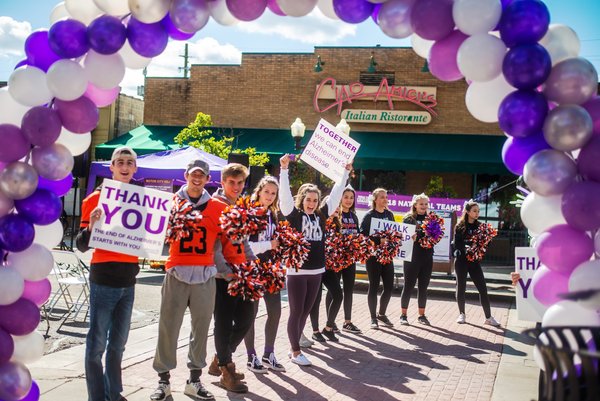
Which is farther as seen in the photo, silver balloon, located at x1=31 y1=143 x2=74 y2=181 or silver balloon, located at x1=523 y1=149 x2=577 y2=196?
silver balloon, located at x1=31 y1=143 x2=74 y2=181

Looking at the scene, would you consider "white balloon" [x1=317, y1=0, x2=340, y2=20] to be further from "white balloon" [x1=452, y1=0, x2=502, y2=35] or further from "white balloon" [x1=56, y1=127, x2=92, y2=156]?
"white balloon" [x1=56, y1=127, x2=92, y2=156]

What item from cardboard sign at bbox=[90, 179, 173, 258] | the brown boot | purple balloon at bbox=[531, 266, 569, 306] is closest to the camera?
purple balloon at bbox=[531, 266, 569, 306]

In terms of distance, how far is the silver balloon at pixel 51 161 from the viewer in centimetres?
420

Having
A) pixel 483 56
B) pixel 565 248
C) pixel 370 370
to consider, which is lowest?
pixel 370 370

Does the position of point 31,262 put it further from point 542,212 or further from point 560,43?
point 560,43

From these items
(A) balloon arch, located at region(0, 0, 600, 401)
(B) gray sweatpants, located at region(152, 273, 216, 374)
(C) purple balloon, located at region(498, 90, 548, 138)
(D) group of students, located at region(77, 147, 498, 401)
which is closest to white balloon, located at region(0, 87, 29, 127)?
(A) balloon arch, located at region(0, 0, 600, 401)

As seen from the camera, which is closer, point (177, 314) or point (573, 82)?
point (573, 82)

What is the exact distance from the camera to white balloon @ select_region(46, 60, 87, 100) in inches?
164

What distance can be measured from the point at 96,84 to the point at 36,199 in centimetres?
91

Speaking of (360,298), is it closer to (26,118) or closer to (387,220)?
(387,220)

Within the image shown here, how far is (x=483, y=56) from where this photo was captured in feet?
11.8

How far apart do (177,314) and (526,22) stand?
3.59 m

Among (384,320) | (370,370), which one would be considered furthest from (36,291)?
(384,320)

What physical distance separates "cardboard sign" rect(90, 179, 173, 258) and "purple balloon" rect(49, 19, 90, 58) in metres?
1.01
